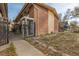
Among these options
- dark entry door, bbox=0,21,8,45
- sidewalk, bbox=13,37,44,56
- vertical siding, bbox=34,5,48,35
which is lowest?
sidewalk, bbox=13,37,44,56

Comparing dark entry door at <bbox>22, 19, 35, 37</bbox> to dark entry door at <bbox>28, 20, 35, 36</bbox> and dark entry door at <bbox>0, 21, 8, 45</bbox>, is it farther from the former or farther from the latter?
dark entry door at <bbox>0, 21, 8, 45</bbox>

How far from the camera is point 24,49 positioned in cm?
194

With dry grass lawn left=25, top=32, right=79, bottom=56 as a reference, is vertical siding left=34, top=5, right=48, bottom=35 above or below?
above

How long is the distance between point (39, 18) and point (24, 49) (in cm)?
39

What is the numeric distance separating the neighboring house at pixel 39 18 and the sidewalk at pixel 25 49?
0.14 meters

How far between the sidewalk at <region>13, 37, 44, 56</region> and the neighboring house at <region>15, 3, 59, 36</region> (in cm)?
14

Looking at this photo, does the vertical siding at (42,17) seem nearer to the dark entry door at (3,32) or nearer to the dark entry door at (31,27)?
the dark entry door at (31,27)

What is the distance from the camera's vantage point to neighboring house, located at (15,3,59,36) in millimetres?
1949

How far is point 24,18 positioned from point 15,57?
17.6 inches

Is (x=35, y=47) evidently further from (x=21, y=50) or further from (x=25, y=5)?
(x=25, y=5)

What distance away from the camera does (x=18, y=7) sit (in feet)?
6.35

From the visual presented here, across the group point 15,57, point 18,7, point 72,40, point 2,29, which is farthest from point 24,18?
point 72,40

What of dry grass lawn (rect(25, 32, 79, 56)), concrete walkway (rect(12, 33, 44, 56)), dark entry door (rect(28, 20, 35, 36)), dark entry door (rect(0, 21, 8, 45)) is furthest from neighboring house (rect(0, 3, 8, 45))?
dry grass lawn (rect(25, 32, 79, 56))

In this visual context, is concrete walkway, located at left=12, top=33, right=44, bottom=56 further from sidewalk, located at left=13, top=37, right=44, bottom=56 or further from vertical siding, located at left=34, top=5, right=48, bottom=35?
vertical siding, located at left=34, top=5, right=48, bottom=35
